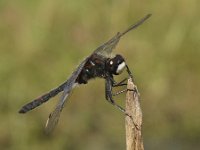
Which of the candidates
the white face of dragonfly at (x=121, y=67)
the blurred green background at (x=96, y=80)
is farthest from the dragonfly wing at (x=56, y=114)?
the blurred green background at (x=96, y=80)

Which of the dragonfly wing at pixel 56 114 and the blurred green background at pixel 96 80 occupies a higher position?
the blurred green background at pixel 96 80

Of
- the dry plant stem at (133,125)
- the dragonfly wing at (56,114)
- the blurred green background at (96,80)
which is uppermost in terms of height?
the blurred green background at (96,80)

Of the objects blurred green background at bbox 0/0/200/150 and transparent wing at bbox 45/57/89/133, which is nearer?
transparent wing at bbox 45/57/89/133

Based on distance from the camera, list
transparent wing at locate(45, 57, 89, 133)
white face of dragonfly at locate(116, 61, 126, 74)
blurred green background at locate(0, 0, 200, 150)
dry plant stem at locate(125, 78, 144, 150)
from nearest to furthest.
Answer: dry plant stem at locate(125, 78, 144, 150) < transparent wing at locate(45, 57, 89, 133) < white face of dragonfly at locate(116, 61, 126, 74) < blurred green background at locate(0, 0, 200, 150)

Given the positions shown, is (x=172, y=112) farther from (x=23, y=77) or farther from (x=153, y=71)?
(x=23, y=77)

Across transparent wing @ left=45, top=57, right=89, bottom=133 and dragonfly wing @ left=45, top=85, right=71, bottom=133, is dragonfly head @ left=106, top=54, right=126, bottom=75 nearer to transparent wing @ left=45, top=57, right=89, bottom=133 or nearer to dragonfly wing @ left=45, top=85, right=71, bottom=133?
transparent wing @ left=45, top=57, right=89, bottom=133

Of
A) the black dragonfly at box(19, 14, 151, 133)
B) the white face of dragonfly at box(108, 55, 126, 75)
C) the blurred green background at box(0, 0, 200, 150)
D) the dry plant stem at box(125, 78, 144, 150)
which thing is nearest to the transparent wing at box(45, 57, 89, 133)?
the black dragonfly at box(19, 14, 151, 133)

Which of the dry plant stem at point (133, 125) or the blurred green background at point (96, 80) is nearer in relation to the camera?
the dry plant stem at point (133, 125)

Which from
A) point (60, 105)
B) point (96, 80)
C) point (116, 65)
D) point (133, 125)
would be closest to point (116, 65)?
point (116, 65)

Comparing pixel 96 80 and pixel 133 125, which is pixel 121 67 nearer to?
pixel 133 125

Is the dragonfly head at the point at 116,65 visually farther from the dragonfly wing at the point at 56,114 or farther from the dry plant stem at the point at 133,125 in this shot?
the dry plant stem at the point at 133,125
